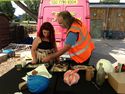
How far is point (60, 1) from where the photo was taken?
34.1ft

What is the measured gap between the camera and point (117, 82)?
10.9ft

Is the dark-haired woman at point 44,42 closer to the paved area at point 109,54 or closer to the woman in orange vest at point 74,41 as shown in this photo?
the woman in orange vest at point 74,41

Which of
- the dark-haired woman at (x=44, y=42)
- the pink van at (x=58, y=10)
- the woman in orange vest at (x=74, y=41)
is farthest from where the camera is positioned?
the pink van at (x=58, y=10)

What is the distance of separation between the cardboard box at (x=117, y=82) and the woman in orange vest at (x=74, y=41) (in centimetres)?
103

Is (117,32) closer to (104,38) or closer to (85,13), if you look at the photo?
(104,38)

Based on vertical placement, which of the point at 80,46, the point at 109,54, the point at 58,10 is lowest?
the point at 109,54

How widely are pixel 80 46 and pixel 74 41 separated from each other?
21 cm

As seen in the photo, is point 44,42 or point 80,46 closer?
point 80,46

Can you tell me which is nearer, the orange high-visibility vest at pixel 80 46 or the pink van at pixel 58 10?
the orange high-visibility vest at pixel 80 46

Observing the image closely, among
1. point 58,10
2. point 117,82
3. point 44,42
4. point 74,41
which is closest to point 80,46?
point 74,41

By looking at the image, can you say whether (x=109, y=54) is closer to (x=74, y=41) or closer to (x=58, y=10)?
(x=58, y=10)

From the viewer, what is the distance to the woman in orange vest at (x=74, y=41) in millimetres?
4504

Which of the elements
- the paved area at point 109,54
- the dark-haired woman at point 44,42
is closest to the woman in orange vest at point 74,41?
the dark-haired woman at point 44,42

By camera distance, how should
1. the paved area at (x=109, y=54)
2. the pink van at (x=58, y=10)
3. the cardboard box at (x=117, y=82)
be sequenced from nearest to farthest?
the cardboard box at (x=117, y=82)
the pink van at (x=58, y=10)
the paved area at (x=109, y=54)
